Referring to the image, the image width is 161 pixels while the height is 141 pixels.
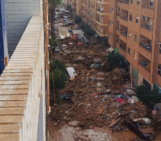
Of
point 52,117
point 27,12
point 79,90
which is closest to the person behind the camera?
point 27,12

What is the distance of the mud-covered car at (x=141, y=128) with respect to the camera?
14.5 m

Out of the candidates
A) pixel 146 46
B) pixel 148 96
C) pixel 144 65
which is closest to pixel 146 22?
pixel 146 46

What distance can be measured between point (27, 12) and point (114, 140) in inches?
396

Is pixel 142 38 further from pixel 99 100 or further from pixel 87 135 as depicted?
pixel 87 135

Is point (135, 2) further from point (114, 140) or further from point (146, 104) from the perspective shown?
point (114, 140)

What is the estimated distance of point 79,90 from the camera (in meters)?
21.5

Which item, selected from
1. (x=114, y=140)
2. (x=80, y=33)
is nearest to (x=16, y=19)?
(x=114, y=140)

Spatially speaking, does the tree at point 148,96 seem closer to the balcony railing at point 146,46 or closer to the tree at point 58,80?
the balcony railing at point 146,46

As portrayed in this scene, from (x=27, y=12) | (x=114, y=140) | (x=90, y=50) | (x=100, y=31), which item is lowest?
(x=114, y=140)

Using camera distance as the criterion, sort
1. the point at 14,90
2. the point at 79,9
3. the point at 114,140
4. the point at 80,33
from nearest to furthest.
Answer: the point at 14,90 → the point at 114,140 → the point at 80,33 → the point at 79,9

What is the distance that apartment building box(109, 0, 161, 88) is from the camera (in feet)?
57.5

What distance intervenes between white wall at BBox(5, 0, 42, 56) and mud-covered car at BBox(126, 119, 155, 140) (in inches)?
399

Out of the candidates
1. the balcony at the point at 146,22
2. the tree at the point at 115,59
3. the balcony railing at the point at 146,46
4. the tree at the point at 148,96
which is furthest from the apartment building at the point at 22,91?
the tree at the point at 115,59

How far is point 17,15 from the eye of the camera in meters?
7.46
